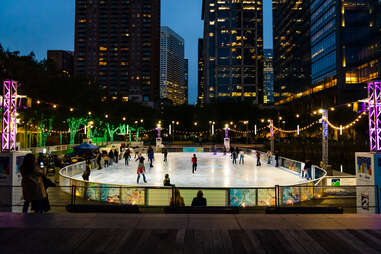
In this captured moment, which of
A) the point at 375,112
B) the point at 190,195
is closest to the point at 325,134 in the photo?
the point at 375,112

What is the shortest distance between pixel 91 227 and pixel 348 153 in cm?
3903

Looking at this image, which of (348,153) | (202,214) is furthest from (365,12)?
(202,214)

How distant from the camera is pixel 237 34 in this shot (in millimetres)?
158875

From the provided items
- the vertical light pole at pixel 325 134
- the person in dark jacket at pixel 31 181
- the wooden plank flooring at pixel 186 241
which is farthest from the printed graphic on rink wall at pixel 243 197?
the vertical light pole at pixel 325 134

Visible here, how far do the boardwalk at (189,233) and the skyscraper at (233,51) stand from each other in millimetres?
149219

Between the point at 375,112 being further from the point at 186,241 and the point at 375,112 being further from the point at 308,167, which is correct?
the point at 186,241

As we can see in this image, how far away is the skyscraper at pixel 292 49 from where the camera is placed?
2903 inches

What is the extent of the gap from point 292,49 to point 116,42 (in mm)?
99319

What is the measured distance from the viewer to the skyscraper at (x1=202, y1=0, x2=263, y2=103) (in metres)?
156

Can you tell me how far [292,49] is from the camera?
84.1m

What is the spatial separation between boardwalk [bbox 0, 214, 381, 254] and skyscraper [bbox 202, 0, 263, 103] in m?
149

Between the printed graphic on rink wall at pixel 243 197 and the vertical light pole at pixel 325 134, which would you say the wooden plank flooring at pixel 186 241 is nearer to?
the printed graphic on rink wall at pixel 243 197

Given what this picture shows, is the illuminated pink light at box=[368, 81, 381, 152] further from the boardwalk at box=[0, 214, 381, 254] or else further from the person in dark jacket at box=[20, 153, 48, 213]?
the person in dark jacket at box=[20, 153, 48, 213]

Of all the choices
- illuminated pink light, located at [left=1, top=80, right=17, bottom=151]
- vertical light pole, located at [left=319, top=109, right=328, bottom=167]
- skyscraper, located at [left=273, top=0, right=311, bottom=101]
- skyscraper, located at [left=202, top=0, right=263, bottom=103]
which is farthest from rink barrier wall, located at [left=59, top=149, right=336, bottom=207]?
skyscraper, located at [left=202, top=0, right=263, bottom=103]
